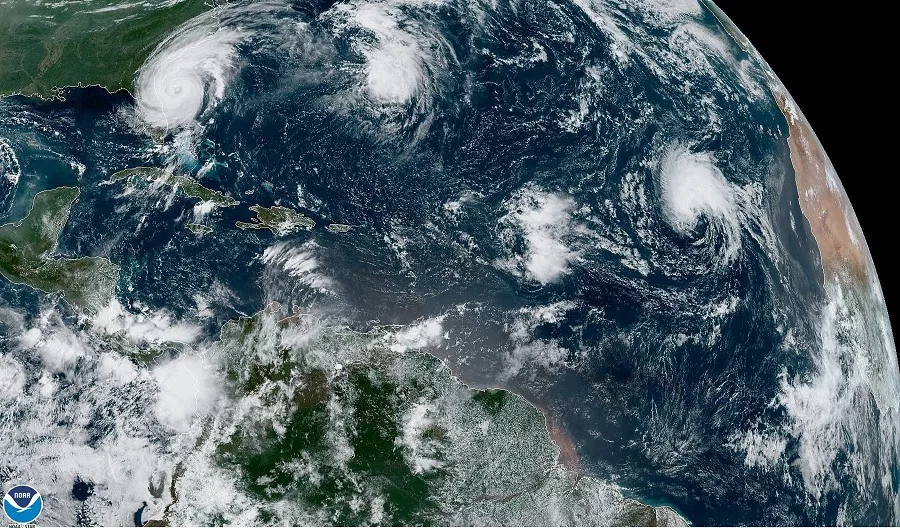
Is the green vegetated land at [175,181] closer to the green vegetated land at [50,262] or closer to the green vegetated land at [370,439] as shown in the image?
the green vegetated land at [50,262]

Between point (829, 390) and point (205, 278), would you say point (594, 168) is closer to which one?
point (829, 390)

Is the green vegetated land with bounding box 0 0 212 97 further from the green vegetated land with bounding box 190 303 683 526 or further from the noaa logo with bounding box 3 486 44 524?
the noaa logo with bounding box 3 486 44 524

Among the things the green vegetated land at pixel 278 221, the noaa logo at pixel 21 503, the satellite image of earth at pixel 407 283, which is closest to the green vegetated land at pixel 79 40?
the satellite image of earth at pixel 407 283

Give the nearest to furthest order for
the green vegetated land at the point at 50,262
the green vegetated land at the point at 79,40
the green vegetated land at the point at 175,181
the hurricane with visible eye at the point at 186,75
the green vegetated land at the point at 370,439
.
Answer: the green vegetated land at the point at 370,439, the green vegetated land at the point at 50,262, the green vegetated land at the point at 175,181, the hurricane with visible eye at the point at 186,75, the green vegetated land at the point at 79,40

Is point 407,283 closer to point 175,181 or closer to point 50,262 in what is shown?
point 175,181

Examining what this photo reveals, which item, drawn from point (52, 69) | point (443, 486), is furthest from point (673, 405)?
point (52, 69)

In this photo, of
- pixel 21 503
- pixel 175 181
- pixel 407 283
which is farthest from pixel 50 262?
pixel 407 283

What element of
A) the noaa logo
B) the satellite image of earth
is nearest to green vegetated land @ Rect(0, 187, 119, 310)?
the satellite image of earth
